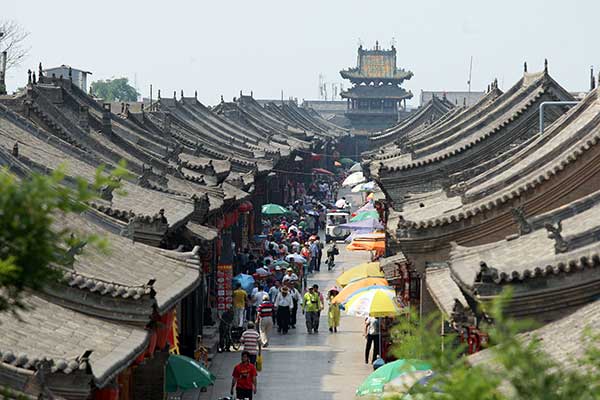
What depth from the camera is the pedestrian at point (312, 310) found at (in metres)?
36.7

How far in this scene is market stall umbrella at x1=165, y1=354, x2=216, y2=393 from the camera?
23.1 meters

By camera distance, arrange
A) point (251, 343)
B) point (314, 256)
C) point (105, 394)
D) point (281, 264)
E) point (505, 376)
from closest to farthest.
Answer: point (505, 376), point (105, 394), point (251, 343), point (281, 264), point (314, 256)

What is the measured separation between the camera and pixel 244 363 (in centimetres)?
2631

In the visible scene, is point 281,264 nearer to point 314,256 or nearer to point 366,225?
point 366,225

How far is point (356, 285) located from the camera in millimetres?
33188

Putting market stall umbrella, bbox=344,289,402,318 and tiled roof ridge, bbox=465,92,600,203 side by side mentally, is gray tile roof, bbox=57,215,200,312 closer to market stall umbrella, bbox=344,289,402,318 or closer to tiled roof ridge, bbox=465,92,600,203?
tiled roof ridge, bbox=465,92,600,203

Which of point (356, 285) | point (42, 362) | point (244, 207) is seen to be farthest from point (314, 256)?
point (42, 362)

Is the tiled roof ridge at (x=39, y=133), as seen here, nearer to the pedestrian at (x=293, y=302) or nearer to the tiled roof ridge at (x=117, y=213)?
the tiled roof ridge at (x=117, y=213)

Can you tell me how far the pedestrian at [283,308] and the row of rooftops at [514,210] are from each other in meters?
3.31

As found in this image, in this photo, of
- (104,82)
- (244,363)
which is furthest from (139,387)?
(104,82)

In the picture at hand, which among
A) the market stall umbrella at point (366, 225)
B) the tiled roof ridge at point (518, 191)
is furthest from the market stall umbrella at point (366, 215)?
the tiled roof ridge at point (518, 191)

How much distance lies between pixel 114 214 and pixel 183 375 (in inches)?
165

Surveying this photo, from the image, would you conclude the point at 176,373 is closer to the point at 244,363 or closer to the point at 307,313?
the point at 244,363

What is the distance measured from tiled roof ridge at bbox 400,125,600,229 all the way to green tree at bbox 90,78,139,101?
12335 cm
